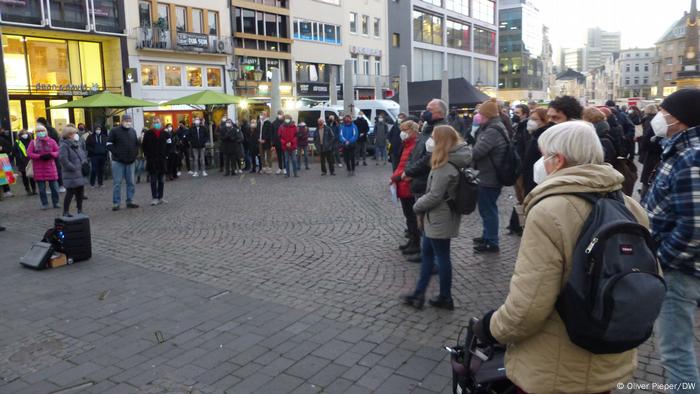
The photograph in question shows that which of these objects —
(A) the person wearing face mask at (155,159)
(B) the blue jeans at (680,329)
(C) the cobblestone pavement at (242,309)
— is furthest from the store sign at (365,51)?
(B) the blue jeans at (680,329)

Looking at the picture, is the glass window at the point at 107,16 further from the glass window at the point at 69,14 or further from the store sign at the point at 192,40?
the store sign at the point at 192,40

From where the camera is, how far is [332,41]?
1710 inches

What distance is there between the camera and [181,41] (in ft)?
105

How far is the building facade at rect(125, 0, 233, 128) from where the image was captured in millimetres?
30203

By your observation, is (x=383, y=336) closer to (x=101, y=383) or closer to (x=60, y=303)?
(x=101, y=383)

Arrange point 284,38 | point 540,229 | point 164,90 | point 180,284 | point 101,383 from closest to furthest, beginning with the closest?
point 540,229 → point 101,383 → point 180,284 → point 164,90 → point 284,38

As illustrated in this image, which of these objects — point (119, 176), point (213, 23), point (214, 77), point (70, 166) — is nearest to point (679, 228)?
point (70, 166)

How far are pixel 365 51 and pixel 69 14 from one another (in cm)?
2525

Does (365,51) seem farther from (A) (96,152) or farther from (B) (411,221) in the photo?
(B) (411,221)

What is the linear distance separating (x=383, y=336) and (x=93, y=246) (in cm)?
557

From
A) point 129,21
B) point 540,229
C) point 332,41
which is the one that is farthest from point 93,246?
point 332,41

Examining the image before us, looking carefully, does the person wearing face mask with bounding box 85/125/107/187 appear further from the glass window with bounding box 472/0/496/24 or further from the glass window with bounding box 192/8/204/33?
the glass window with bounding box 472/0/496/24

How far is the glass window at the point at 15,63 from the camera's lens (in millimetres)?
25472

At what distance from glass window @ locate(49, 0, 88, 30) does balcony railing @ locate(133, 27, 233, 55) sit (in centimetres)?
296
